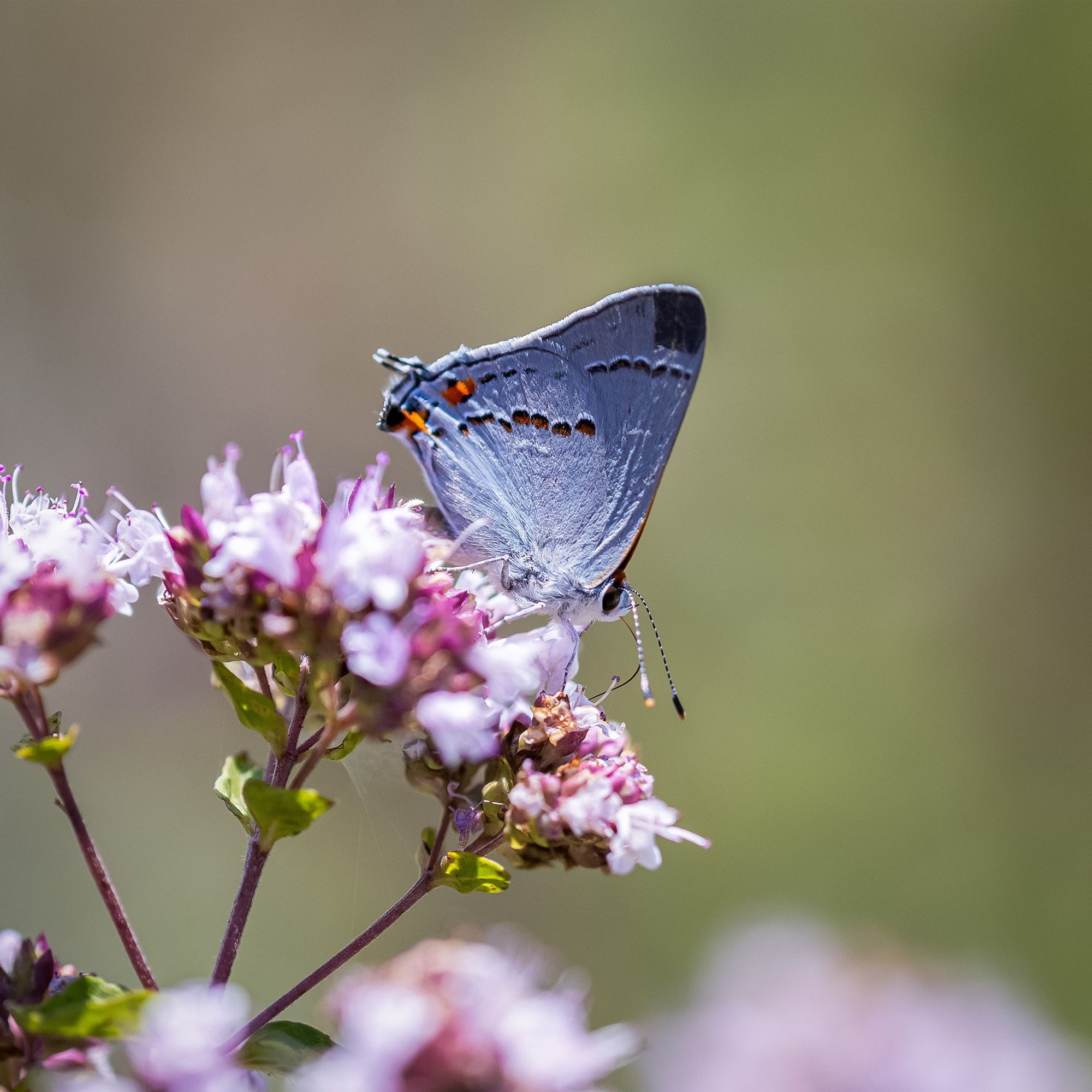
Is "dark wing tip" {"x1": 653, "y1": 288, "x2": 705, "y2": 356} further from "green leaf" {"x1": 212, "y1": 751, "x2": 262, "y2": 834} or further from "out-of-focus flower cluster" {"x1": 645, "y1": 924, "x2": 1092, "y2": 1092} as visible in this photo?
"out-of-focus flower cluster" {"x1": 645, "y1": 924, "x2": 1092, "y2": 1092}

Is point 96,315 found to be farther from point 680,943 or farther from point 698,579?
point 680,943

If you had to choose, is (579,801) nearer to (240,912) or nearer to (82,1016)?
(240,912)

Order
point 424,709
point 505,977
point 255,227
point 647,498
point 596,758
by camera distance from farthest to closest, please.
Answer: point 255,227 → point 647,498 → point 596,758 → point 424,709 → point 505,977

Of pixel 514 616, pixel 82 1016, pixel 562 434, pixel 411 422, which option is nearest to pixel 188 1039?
pixel 82 1016

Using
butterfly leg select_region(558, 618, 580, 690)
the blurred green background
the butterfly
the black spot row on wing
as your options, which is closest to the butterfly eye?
the butterfly

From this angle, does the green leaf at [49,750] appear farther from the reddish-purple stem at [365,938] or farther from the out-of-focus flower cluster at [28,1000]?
the reddish-purple stem at [365,938]

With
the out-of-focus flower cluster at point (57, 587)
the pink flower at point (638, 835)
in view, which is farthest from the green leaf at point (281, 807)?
the pink flower at point (638, 835)

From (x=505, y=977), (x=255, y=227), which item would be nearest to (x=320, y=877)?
(x=505, y=977)

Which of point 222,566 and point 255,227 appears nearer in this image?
point 222,566
